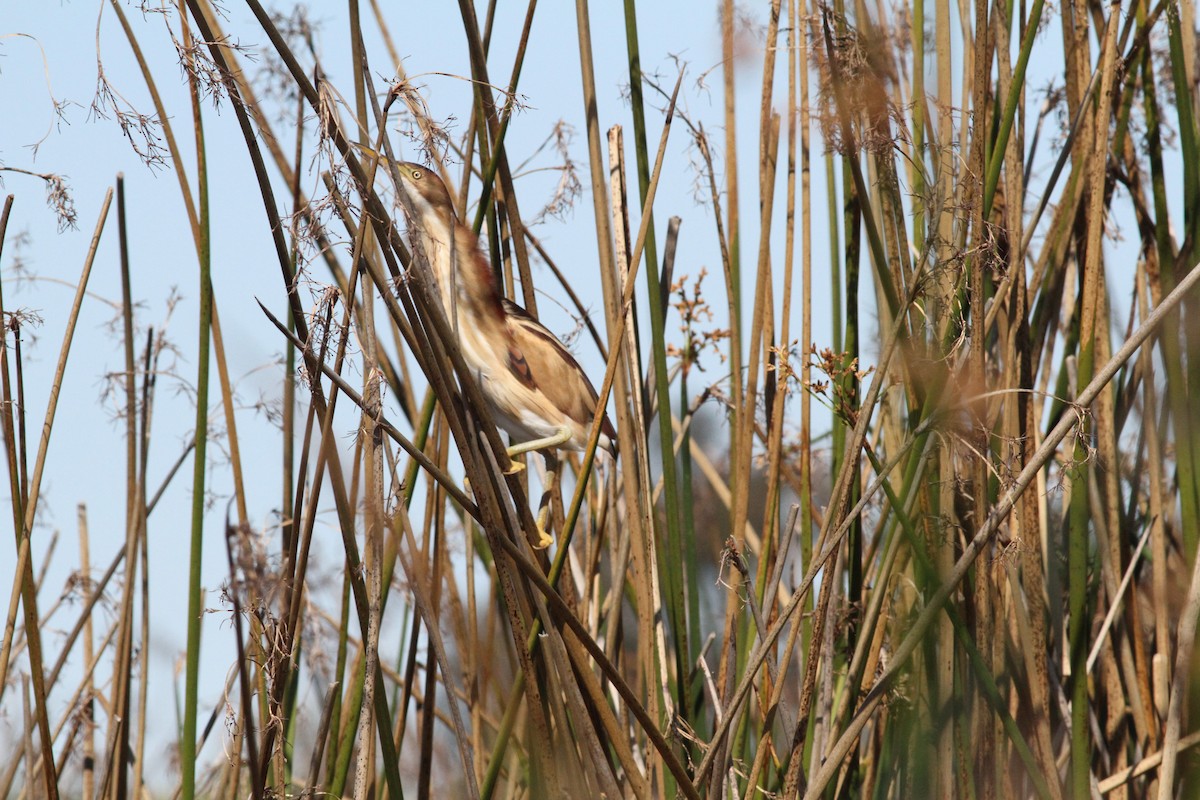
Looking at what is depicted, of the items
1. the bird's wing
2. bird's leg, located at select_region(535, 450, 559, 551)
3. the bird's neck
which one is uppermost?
the bird's neck

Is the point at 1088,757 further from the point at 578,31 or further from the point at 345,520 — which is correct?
the point at 578,31

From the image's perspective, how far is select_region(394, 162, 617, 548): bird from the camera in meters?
1.92

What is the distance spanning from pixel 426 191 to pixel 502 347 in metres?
0.30

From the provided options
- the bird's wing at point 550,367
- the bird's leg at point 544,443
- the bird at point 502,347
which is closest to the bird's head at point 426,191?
the bird at point 502,347

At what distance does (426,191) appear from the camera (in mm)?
1967

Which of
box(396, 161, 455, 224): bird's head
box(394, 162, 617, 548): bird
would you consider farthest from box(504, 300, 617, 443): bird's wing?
box(396, 161, 455, 224): bird's head

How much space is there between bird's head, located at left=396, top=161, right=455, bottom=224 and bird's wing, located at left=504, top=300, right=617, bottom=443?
0.20 meters

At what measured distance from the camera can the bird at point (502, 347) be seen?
1925mm

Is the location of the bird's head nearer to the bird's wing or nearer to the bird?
the bird

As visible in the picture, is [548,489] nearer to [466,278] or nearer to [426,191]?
[466,278]

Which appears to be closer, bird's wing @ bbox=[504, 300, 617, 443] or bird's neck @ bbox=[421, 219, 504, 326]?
bird's neck @ bbox=[421, 219, 504, 326]

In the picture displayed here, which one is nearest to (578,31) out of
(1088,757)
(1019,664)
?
(1019,664)

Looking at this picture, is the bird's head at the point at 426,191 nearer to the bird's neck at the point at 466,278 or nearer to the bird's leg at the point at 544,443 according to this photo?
the bird's neck at the point at 466,278

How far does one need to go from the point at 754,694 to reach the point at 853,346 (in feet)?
1.87
